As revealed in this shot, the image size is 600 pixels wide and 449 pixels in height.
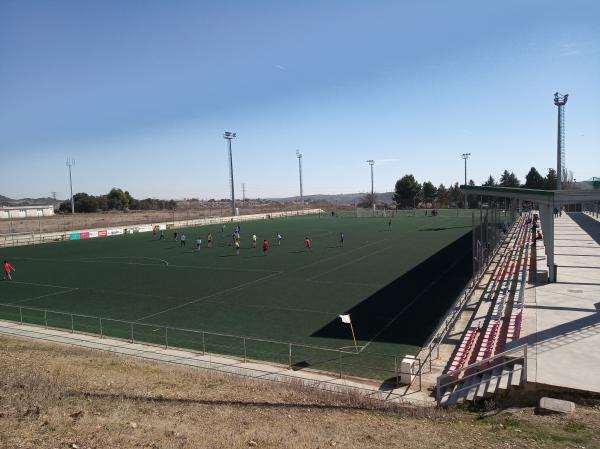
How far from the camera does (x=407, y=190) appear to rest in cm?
12525

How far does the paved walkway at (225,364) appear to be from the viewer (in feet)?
39.9

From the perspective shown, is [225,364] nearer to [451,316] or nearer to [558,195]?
[451,316]

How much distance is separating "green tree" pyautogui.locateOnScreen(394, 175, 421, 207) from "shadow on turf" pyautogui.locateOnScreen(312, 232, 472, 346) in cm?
9485

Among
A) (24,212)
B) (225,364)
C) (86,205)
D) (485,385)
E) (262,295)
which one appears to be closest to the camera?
(485,385)

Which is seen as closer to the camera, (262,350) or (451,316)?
(262,350)

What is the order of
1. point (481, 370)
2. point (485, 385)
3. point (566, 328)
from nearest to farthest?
point (485, 385) < point (481, 370) < point (566, 328)

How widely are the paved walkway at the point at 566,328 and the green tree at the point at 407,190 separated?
9972 cm

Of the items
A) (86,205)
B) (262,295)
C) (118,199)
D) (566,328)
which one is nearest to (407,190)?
(118,199)

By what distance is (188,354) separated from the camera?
15.9 m

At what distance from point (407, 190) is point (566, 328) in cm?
11332

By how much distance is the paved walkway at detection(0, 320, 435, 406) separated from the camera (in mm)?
12164

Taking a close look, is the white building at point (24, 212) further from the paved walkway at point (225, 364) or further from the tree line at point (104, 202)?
the paved walkway at point (225, 364)

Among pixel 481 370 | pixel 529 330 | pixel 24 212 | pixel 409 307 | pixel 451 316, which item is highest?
pixel 24 212

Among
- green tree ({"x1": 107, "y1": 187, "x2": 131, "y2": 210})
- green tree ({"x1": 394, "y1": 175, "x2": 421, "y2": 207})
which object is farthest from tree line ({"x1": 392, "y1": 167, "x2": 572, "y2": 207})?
green tree ({"x1": 107, "y1": 187, "x2": 131, "y2": 210})
